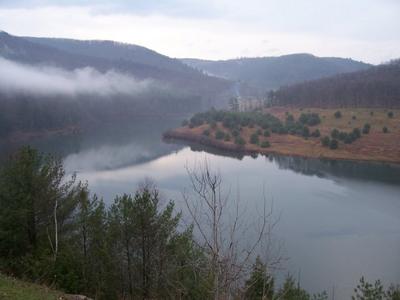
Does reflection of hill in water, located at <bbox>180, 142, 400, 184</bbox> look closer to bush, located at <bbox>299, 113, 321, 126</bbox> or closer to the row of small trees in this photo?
bush, located at <bbox>299, 113, 321, 126</bbox>

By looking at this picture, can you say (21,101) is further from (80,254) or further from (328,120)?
(80,254)

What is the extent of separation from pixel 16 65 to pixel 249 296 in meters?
164

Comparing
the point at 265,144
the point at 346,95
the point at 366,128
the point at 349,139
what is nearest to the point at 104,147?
the point at 265,144

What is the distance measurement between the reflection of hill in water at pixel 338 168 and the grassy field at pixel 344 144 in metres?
2.09

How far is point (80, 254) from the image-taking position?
1266 centimetres

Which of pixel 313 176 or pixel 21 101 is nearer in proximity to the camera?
pixel 313 176

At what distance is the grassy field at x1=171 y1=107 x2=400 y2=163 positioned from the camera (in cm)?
5291

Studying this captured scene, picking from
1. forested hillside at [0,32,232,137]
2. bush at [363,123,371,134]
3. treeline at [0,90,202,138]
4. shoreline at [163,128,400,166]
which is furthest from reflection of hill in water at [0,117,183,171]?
bush at [363,123,371,134]

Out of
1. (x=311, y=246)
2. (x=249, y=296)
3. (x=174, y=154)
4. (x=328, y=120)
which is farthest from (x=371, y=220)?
(x=328, y=120)

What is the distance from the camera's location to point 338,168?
47000 mm

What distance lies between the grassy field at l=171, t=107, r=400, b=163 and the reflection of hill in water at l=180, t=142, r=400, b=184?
6.84 ft

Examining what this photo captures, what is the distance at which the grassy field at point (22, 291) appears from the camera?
8414 mm

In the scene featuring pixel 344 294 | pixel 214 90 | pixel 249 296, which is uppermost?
pixel 214 90

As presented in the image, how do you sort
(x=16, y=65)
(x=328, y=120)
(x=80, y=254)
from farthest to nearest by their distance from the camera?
(x=16, y=65) → (x=328, y=120) → (x=80, y=254)
